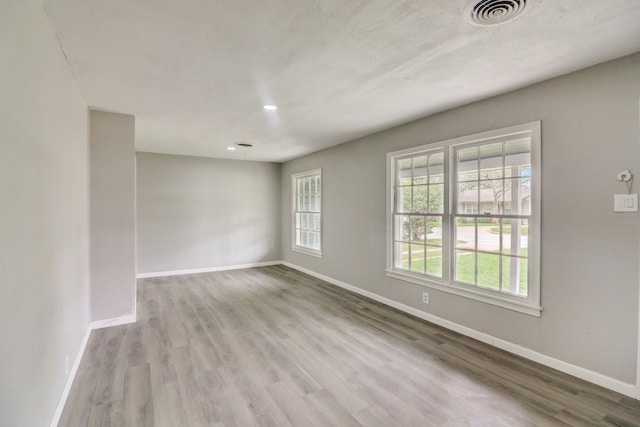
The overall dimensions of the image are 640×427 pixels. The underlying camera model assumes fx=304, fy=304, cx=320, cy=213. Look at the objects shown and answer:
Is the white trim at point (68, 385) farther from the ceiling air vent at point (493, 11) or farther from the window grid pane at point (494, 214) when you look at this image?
the window grid pane at point (494, 214)

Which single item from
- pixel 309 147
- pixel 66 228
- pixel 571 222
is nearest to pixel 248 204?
pixel 309 147

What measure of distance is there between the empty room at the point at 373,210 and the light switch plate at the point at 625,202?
14 millimetres

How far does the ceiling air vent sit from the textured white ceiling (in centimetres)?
6

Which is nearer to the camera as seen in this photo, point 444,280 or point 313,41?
point 313,41

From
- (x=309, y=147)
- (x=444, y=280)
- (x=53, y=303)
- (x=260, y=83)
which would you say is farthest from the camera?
(x=309, y=147)

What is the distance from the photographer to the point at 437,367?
263 centimetres

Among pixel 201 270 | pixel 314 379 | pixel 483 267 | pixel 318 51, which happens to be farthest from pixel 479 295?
pixel 201 270

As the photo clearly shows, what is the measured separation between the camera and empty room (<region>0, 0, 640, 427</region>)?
5.60 feet

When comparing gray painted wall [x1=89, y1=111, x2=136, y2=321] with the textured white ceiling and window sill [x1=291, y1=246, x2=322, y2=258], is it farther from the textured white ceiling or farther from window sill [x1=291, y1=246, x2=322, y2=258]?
window sill [x1=291, y1=246, x2=322, y2=258]

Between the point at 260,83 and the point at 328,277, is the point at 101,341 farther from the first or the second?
the point at 328,277

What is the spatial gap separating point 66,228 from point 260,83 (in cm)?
193

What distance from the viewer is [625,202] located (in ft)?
7.29

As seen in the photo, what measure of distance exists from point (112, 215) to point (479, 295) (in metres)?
4.21

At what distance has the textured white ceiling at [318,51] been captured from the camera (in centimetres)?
172
